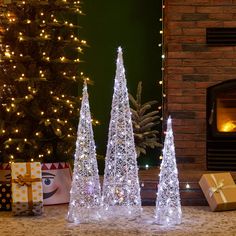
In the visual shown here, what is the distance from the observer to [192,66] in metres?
5.18

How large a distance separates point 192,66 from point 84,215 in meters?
1.97

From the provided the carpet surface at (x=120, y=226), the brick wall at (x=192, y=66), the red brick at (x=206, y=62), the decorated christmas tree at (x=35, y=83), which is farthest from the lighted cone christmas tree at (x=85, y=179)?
the red brick at (x=206, y=62)

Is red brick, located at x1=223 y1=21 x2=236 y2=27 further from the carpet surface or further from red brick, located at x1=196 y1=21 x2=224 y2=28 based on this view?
the carpet surface

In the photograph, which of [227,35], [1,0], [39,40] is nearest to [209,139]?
[227,35]

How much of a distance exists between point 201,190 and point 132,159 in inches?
32.8

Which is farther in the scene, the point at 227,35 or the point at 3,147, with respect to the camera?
the point at 227,35

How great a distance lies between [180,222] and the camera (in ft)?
12.6

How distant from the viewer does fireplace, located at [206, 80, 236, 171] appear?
199 inches

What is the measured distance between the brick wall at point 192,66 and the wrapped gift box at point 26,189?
1599mm

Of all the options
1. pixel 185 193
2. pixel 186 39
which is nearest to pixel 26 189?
pixel 185 193

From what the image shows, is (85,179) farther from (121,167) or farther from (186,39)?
(186,39)

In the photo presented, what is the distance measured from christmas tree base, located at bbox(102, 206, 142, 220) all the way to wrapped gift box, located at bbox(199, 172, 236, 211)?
0.62 meters

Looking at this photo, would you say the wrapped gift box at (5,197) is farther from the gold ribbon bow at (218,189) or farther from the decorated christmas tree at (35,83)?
the gold ribbon bow at (218,189)

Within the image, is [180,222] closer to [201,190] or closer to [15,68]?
[201,190]
